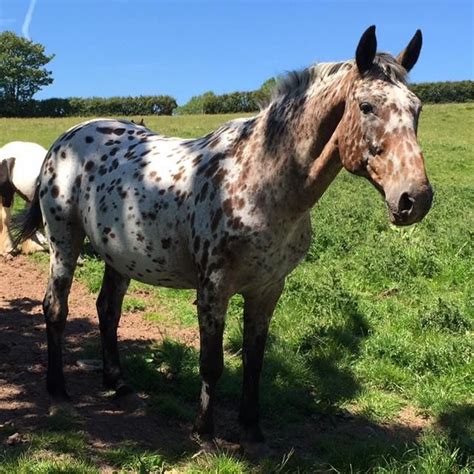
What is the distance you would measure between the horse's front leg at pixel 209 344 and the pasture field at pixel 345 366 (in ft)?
0.82

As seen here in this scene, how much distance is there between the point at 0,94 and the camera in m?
74.2

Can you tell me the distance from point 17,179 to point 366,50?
7530 mm

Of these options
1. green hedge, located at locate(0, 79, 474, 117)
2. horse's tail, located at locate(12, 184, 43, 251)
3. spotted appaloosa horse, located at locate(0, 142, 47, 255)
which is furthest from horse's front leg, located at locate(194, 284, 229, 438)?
green hedge, located at locate(0, 79, 474, 117)

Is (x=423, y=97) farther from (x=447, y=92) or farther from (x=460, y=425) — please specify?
(x=460, y=425)

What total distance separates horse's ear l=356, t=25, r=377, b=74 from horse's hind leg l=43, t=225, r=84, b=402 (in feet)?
9.06

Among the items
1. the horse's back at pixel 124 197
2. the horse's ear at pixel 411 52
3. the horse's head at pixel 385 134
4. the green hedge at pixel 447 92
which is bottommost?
the horse's back at pixel 124 197

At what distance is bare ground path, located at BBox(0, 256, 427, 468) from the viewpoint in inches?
166

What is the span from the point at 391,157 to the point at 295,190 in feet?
2.62

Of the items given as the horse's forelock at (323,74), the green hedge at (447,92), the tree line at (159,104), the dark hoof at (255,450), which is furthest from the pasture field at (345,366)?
the green hedge at (447,92)

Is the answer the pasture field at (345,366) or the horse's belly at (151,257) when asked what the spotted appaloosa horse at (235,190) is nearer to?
the horse's belly at (151,257)

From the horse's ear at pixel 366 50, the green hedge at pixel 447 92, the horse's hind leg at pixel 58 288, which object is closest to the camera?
the horse's ear at pixel 366 50

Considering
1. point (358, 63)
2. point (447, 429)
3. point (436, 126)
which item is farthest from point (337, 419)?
point (436, 126)

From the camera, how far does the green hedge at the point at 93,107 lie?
153 ft

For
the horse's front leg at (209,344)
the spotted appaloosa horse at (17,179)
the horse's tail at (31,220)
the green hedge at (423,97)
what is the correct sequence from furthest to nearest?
the green hedge at (423,97) → the spotted appaloosa horse at (17,179) → the horse's tail at (31,220) → the horse's front leg at (209,344)
